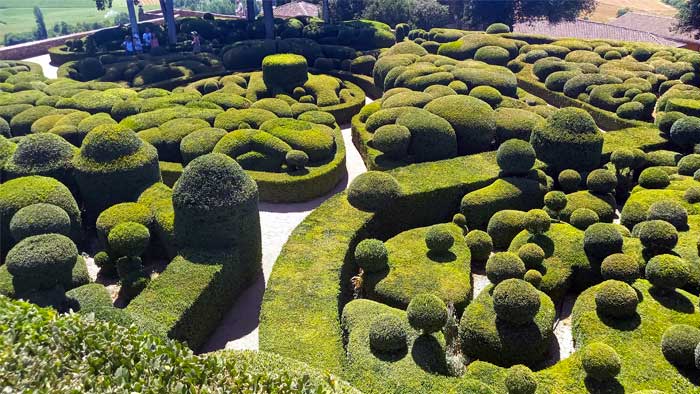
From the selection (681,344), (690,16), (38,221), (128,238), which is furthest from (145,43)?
(681,344)

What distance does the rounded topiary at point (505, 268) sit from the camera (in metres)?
13.1

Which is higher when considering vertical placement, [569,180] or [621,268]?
[569,180]

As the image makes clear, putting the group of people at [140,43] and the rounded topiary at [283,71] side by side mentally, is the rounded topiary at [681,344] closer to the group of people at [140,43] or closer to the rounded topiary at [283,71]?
the rounded topiary at [283,71]

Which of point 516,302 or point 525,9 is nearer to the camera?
point 516,302

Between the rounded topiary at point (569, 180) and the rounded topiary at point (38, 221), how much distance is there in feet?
56.7

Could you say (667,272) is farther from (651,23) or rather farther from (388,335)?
(651,23)

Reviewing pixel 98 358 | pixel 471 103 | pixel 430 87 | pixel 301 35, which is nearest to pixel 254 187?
pixel 98 358

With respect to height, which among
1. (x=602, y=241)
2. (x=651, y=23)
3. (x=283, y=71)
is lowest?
(x=602, y=241)

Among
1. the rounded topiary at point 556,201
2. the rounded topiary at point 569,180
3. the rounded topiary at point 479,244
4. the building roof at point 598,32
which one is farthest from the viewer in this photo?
the building roof at point 598,32

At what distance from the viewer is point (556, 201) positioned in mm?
16234

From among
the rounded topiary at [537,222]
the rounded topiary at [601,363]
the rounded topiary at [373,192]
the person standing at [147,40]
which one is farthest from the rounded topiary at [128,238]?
the person standing at [147,40]

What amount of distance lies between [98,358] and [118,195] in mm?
11717

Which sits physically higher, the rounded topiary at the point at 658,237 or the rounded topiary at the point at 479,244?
the rounded topiary at the point at 658,237

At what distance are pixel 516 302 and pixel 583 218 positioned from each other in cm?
578
